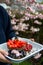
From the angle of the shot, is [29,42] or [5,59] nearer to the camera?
[5,59]

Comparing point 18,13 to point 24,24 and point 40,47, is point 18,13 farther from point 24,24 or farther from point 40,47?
point 40,47

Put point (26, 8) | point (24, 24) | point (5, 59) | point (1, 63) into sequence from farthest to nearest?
point (26, 8) < point (24, 24) < point (1, 63) < point (5, 59)


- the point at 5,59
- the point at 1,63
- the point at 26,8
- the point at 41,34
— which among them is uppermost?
the point at 5,59

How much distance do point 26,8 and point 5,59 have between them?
1.82 metres

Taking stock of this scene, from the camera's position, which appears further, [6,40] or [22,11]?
[22,11]

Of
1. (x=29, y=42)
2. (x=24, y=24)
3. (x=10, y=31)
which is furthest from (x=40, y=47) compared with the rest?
(x=24, y=24)

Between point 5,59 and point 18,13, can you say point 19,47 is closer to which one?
point 5,59

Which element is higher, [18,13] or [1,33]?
[1,33]

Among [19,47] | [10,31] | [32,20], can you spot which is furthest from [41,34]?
[19,47]

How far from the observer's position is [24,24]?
319 cm

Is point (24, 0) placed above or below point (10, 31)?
below

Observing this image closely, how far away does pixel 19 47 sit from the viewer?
71.3 inches

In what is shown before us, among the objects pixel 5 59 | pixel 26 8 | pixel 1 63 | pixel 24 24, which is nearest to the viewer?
pixel 5 59

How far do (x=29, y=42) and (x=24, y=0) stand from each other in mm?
1643
